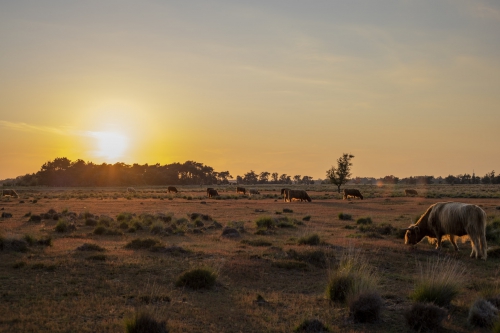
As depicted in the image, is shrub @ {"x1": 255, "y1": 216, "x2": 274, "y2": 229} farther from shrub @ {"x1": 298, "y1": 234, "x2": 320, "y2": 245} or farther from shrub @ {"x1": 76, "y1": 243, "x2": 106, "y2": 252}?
shrub @ {"x1": 76, "y1": 243, "x2": 106, "y2": 252}

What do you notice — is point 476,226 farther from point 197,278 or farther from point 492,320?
point 197,278

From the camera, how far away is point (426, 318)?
820cm

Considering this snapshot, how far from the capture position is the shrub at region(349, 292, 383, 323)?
28.3 ft

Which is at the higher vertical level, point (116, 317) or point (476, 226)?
point (476, 226)

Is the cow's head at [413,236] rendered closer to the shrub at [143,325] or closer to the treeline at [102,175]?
the shrub at [143,325]

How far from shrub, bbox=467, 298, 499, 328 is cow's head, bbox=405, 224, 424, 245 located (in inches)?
398

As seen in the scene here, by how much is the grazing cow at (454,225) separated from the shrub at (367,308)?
29.1 feet

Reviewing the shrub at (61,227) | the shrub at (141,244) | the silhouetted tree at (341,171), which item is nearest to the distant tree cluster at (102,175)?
the silhouetted tree at (341,171)

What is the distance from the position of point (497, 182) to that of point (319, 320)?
589ft

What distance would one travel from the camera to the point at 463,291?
11.0 meters

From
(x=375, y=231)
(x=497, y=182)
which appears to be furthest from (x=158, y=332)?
(x=497, y=182)

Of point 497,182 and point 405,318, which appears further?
point 497,182

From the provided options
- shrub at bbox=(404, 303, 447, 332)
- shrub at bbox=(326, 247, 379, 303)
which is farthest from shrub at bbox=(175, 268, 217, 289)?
shrub at bbox=(404, 303, 447, 332)

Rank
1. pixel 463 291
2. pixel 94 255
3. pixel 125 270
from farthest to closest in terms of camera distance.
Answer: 1. pixel 94 255
2. pixel 125 270
3. pixel 463 291
